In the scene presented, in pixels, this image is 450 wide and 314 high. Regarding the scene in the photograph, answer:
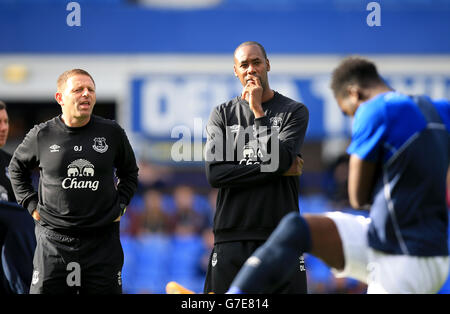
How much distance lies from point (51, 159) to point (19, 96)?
11.9 meters

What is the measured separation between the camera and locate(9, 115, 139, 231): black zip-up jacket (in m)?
5.05

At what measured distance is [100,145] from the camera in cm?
522

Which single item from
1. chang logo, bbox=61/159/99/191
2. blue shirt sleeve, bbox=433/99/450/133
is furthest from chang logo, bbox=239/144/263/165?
blue shirt sleeve, bbox=433/99/450/133

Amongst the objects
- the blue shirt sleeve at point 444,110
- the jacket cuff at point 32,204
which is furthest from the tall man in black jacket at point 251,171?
the jacket cuff at point 32,204

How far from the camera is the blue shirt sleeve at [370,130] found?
3865mm

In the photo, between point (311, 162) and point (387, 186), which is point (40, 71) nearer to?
point (311, 162)

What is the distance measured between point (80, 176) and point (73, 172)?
0.20 ft

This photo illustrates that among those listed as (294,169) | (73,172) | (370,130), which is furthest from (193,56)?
(370,130)

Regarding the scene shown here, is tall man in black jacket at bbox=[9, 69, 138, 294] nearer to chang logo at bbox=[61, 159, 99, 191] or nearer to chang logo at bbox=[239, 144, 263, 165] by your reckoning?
chang logo at bbox=[61, 159, 99, 191]

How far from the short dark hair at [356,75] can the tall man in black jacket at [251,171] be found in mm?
853

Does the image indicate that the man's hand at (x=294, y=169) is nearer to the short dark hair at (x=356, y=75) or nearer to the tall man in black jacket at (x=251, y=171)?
the tall man in black jacket at (x=251, y=171)

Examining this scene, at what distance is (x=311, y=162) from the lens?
16219 millimetres

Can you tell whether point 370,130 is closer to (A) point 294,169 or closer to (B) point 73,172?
(A) point 294,169
